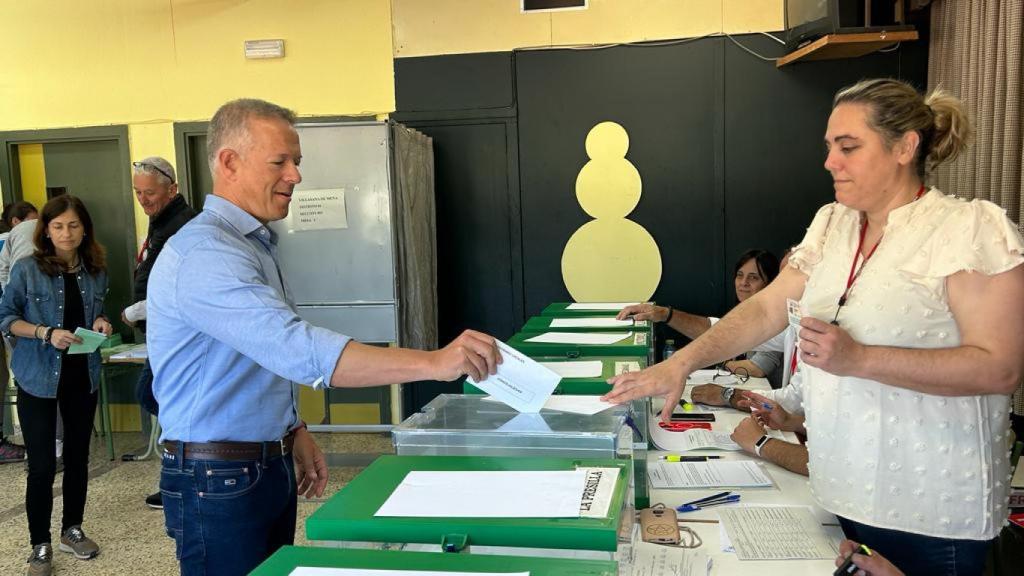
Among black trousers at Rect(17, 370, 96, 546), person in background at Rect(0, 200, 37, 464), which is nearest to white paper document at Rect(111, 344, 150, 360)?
black trousers at Rect(17, 370, 96, 546)

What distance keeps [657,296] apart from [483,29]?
Result: 2019mm

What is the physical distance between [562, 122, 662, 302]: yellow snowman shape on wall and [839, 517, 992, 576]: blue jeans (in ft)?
11.0

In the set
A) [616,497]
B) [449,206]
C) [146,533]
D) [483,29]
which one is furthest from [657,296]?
[616,497]

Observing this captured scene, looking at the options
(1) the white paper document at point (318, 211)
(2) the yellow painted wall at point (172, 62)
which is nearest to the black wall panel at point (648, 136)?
(2) the yellow painted wall at point (172, 62)

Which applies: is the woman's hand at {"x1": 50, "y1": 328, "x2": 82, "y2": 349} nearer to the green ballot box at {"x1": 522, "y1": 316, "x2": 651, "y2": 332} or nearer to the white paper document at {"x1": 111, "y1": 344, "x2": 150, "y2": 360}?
the white paper document at {"x1": 111, "y1": 344, "x2": 150, "y2": 360}

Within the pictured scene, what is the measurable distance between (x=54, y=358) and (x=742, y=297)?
10.4ft

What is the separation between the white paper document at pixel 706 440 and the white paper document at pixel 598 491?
1.09m

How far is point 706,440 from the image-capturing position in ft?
7.20

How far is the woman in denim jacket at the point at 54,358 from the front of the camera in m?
3.09

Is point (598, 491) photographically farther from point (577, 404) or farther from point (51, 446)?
point (51, 446)

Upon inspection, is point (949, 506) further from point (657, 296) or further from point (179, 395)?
point (657, 296)

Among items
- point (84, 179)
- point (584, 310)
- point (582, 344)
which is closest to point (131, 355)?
point (84, 179)

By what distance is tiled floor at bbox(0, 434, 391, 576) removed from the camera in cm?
324

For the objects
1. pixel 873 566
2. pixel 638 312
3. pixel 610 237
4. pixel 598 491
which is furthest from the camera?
pixel 610 237
